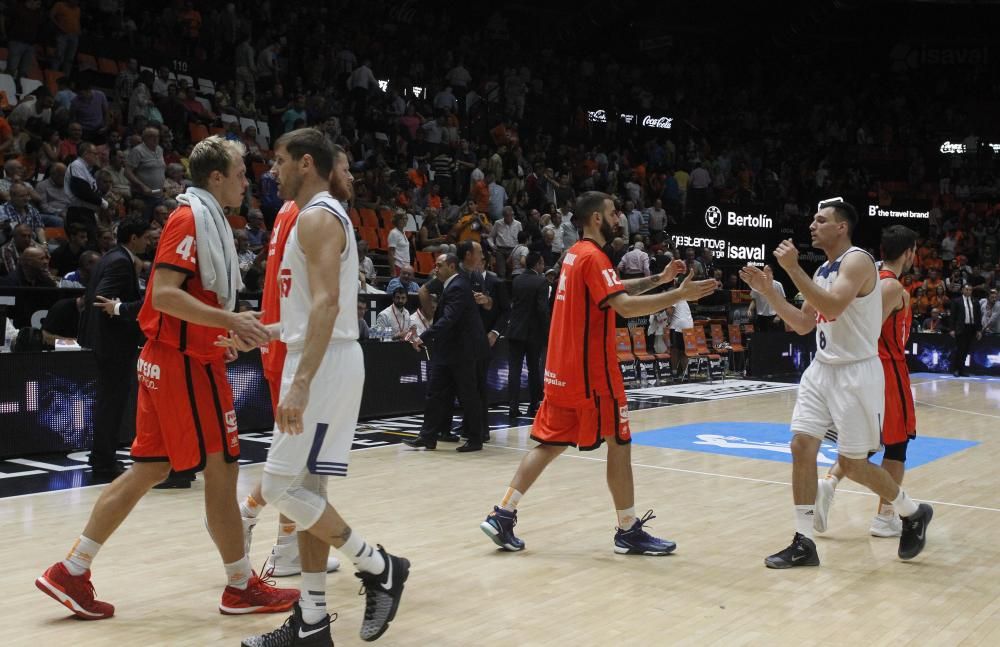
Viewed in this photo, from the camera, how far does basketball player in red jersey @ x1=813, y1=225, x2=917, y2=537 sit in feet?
19.1

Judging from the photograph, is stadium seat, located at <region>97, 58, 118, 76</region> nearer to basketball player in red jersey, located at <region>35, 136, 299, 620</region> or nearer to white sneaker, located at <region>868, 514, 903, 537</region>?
basketball player in red jersey, located at <region>35, 136, 299, 620</region>

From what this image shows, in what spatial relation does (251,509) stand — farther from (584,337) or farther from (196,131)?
(196,131)

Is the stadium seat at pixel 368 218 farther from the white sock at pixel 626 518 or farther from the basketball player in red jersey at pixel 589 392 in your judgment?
the white sock at pixel 626 518

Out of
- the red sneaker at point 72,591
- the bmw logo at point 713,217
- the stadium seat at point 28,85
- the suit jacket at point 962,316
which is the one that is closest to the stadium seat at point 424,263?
the stadium seat at point 28,85

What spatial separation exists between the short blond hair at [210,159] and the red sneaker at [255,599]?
1729 millimetres

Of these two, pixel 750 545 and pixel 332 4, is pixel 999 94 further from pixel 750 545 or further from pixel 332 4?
pixel 750 545

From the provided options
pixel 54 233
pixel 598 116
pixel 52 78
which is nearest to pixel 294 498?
pixel 54 233

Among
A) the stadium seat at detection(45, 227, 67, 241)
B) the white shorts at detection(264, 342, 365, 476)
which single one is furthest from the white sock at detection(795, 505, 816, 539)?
the stadium seat at detection(45, 227, 67, 241)

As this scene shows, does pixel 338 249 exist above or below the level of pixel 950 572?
above

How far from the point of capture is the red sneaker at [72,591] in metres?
4.05

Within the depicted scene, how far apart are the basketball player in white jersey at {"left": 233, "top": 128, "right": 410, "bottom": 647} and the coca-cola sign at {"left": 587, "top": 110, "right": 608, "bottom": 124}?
22298mm

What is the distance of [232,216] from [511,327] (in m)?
4.45

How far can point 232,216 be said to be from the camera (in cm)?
1312

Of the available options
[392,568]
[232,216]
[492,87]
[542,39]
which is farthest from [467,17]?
[392,568]
